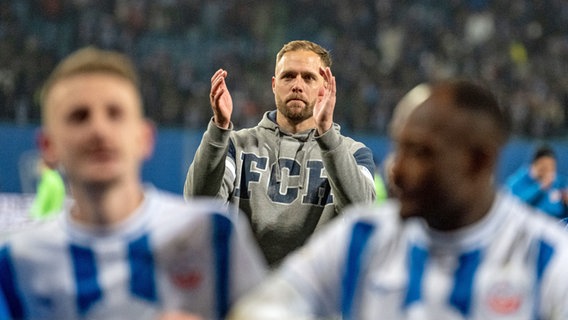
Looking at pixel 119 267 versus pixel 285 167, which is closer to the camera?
pixel 119 267

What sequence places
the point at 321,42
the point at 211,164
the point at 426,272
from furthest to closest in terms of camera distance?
the point at 321,42 < the point at 211,164 < the point at 426,272

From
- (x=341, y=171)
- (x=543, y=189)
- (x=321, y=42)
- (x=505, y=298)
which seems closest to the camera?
(x=505, y=298)

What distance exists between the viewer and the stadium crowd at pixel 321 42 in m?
17.1

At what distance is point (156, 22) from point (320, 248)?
17.1 m

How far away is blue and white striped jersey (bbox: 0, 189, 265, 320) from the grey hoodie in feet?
5.98

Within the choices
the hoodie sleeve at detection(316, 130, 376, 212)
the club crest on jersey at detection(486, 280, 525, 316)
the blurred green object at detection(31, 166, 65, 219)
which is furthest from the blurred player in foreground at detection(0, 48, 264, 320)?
the blurred green object at detection(31, 166, 65, 219)

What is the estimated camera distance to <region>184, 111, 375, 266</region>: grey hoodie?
14.8 ft

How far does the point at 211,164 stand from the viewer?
4.50 m

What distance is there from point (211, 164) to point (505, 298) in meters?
2.33

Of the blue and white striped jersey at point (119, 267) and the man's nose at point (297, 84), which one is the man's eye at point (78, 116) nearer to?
the blue and white striped jersey at point (119, 267)

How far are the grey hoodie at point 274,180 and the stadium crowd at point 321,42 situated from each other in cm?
1160

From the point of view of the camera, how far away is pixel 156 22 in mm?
19141

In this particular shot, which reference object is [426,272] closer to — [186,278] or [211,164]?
[186,278]

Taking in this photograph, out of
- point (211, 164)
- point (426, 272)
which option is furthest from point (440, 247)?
point (211, 164)
